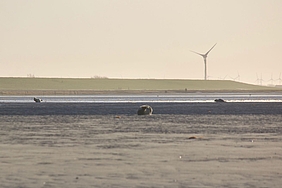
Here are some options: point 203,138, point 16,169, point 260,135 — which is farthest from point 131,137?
point 16,169

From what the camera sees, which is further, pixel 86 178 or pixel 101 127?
pixel 101 127

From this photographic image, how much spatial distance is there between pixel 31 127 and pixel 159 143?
14031 mm

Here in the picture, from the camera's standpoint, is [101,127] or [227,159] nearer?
[227,159]

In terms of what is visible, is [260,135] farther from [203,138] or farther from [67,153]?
[67,153]

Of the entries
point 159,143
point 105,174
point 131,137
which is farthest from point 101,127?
point 105,174

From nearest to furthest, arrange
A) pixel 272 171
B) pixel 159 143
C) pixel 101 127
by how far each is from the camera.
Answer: pixel 272 171 < pixel 159 143 < pixel 101 127

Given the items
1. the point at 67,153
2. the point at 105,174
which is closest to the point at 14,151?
the point at 67,153

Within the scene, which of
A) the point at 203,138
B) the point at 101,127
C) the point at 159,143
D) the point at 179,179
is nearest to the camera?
the point at 179,179

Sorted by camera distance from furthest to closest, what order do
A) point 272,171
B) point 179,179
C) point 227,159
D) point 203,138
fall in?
point 203,138 → point 227,159 → point 272,171 → point 179,179

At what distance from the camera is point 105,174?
74.8 feet

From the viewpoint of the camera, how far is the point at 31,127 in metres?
45.4

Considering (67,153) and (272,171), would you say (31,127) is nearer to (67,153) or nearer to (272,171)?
(67,153)

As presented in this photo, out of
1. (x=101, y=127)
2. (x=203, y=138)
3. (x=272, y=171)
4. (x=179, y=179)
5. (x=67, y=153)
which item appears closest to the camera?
(x=179, y=179)

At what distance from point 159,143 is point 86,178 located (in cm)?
1187
